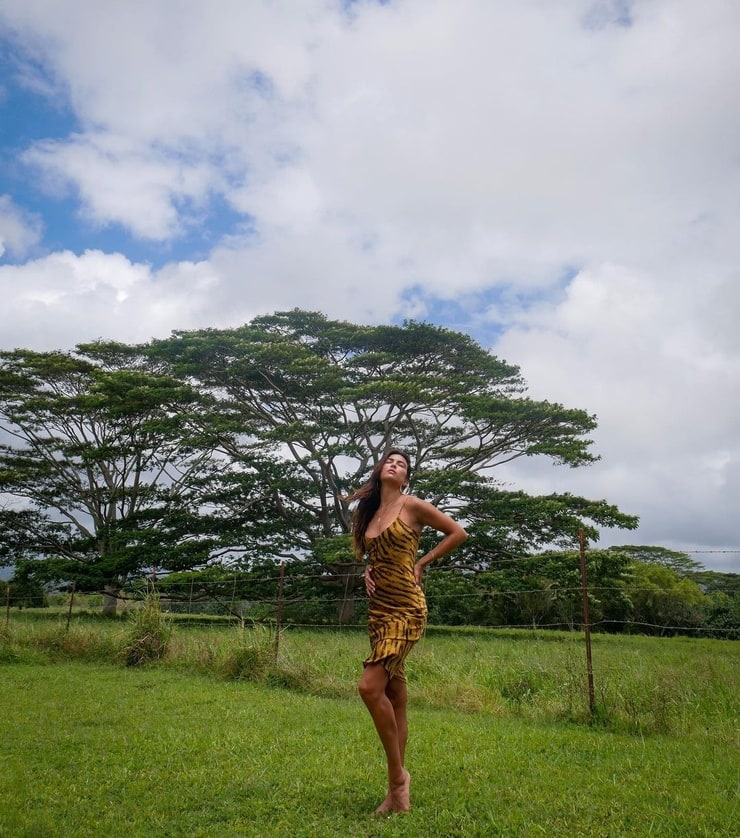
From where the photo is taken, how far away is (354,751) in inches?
181

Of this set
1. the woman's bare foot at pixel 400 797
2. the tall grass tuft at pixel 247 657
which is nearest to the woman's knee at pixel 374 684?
the woman's bare foot at pixel 400 797

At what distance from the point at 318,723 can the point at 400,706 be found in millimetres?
2399

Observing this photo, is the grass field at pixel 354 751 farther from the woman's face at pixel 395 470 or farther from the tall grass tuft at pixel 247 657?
the woman's face at pixel 395 470

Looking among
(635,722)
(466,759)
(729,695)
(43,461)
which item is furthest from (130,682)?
(43,461)

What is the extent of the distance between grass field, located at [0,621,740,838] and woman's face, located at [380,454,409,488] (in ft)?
5.12

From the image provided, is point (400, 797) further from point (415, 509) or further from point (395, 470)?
point (395, 470)

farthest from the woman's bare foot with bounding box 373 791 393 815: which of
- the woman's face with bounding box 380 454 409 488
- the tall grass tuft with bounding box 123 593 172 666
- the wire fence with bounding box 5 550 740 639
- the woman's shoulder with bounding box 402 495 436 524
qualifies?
the wire fence with bounding box 5 550 740 639

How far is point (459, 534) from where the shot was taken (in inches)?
138

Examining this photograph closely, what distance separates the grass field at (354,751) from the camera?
321 centimetres

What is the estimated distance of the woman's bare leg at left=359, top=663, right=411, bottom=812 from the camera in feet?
10.8

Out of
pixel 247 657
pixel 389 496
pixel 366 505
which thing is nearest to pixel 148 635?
pixel 247 657

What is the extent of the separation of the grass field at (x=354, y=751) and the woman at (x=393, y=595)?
1.04ft

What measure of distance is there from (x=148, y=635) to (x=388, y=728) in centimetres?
670

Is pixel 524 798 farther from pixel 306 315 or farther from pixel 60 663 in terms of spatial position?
pixel 306 315
